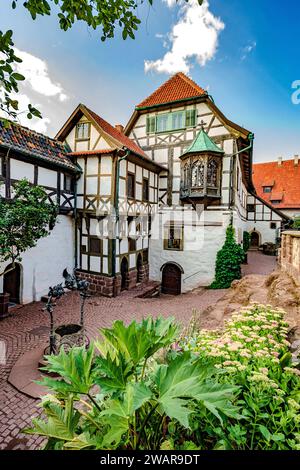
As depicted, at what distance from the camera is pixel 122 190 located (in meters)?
10.9

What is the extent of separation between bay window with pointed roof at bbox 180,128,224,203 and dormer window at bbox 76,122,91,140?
4.92 meters

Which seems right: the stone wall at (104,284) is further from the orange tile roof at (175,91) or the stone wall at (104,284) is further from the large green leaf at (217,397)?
the orange tile roof at (175,91)

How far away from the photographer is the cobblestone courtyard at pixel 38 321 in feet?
12.5

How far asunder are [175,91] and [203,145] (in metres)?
4.43

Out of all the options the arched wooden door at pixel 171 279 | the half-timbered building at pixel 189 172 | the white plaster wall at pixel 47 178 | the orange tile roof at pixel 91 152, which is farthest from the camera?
the arched wooden door at pixel 171 279

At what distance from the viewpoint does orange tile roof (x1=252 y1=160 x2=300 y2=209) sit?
78.0 ft

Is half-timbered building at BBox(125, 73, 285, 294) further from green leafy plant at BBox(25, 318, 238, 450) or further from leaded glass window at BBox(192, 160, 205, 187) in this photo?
green leafy plant at BBox(25, 318, 238, 450)

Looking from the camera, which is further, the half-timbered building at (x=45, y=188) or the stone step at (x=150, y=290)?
the stone step at (x=150, y=290)

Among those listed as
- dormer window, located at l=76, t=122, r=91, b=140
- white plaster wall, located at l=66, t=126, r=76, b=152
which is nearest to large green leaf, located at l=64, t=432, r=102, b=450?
dormer window, located at l=76, t=122, r=91, b=140

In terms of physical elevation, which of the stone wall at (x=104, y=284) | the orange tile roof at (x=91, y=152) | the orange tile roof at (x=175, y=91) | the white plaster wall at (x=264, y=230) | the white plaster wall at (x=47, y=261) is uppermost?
the orange tile roof at (x=175, y=91)

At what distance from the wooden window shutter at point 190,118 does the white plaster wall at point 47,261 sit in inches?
328

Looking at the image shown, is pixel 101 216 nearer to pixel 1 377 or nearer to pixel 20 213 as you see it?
pixel 20 213

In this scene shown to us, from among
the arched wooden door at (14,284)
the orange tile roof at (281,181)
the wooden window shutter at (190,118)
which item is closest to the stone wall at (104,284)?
the arched wooden door at (14,284)
